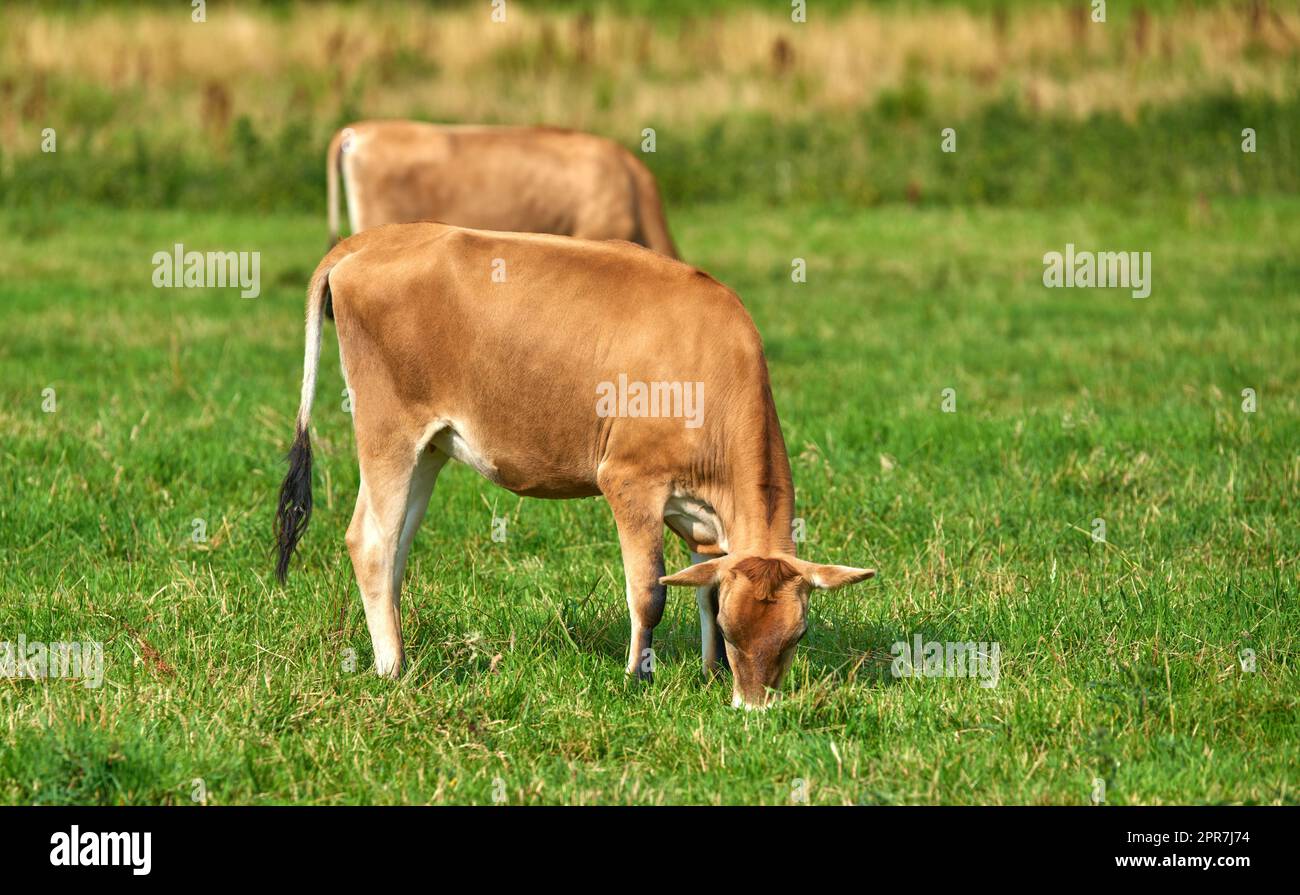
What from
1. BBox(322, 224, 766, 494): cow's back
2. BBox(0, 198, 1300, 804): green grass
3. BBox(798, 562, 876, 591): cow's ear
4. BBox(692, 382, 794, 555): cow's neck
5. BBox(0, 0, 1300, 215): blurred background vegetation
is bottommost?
BBox(0, 198, 1300, 804): green grass

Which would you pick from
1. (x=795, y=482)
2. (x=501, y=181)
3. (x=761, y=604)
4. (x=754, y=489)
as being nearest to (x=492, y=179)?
(x=501, y=181)

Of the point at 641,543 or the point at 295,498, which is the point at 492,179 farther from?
the point at 641,543

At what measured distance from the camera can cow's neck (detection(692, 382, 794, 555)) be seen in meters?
5.89

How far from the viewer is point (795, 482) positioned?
873 cm

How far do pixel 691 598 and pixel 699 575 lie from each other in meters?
1.60

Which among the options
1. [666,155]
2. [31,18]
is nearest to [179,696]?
[666,155]

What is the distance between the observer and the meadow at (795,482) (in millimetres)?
5520

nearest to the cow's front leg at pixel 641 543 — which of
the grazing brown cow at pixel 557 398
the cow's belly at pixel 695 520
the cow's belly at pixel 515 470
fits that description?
the grazing brown cow at pixel 557 398

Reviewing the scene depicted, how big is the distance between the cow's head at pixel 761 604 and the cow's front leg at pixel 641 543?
275 mm

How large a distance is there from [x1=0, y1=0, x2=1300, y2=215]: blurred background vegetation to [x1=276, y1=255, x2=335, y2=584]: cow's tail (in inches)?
505

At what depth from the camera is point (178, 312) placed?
13570 mm

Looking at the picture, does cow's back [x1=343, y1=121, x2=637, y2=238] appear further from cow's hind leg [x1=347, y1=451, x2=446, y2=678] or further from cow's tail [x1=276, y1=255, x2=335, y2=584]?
cow's hind leg [x1=347, y1=451, x2=446, y2=678]

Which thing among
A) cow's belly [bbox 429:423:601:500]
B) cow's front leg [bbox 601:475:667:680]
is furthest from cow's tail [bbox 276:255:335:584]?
cow's front leg [bbox 601:475:667:680]
